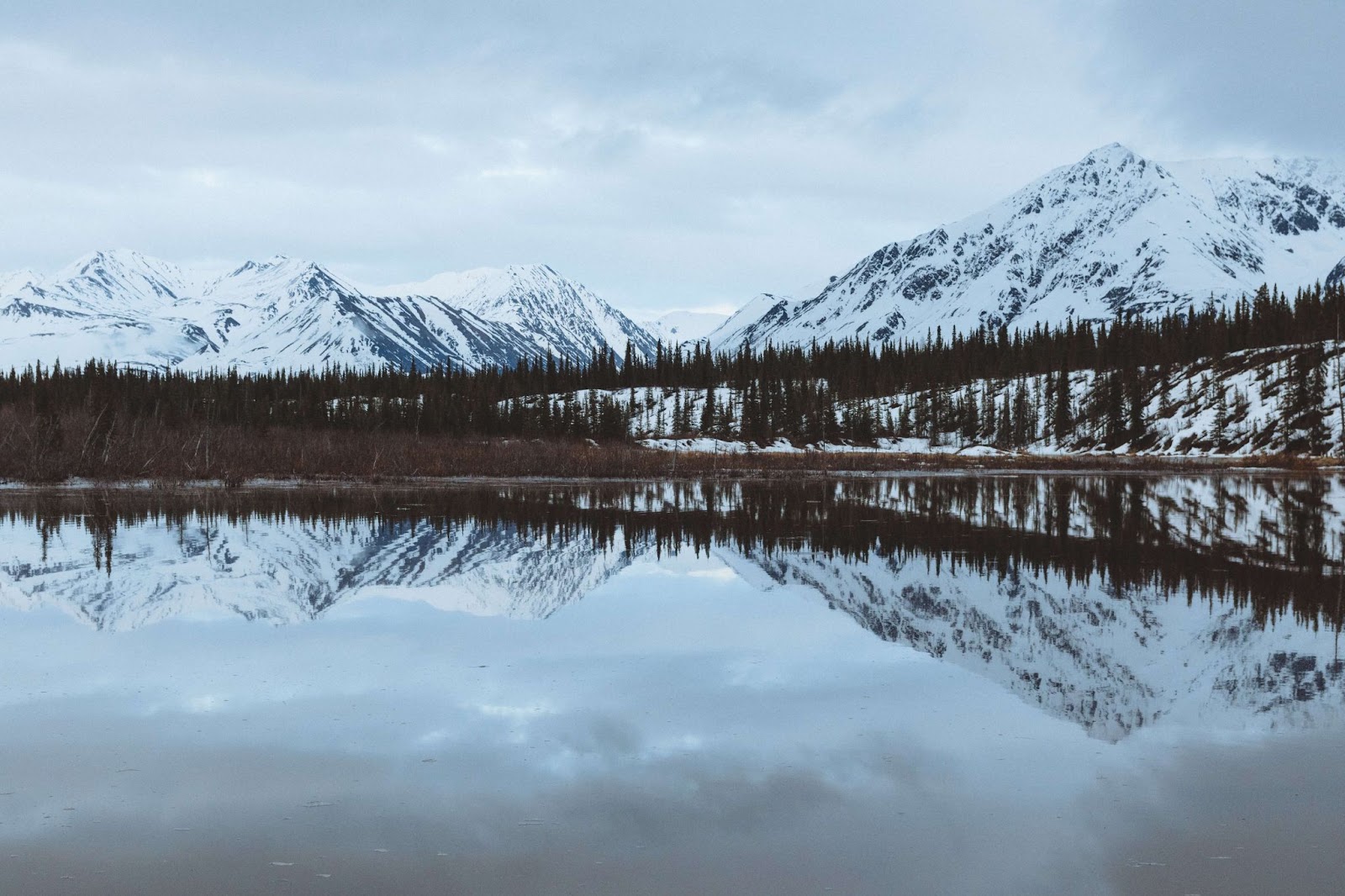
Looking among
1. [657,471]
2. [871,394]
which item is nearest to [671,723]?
[657,471]

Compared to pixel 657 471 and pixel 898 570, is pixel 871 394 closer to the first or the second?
pixel 657 471

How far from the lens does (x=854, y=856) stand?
6.52 meters

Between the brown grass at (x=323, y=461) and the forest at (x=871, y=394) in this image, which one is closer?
the brown grass at (x=323, y=461)

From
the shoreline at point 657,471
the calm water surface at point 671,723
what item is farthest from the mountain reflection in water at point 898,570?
the shoreline at point 657,471

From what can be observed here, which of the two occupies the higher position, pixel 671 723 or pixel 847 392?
pixel 847 392

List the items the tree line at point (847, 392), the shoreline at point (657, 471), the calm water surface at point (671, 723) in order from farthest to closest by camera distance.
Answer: the tree line at point (847, 392)
the shoreline at point (657, 471)
the calm water surface at point (671, 723)

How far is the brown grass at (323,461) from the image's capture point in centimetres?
4938

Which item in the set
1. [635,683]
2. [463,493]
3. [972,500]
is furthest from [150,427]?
[635,683]

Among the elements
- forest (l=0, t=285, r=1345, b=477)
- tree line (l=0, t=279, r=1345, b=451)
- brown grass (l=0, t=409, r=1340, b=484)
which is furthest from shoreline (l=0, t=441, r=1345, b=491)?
tree line (l=0, t=279, r=1345, b=451)

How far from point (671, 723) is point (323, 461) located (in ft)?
168

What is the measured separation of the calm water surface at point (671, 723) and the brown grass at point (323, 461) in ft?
103

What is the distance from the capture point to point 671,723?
9523 mm

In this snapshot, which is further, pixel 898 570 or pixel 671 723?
pixel 898 570

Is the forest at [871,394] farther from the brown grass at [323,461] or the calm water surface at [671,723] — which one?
the calm water surface at [671,723]
